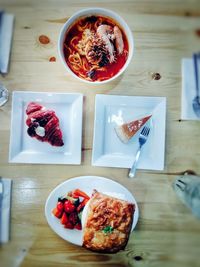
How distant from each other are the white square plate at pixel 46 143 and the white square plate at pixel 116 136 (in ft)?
0.22

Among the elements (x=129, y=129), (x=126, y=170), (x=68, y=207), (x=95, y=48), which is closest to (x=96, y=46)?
(x=95, y=48)

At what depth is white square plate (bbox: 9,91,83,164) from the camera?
1303 millimetres

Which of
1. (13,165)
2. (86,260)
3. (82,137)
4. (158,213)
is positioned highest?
(82,137)

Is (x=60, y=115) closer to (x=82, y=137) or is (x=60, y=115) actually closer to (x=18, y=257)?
(x=82, y=137)

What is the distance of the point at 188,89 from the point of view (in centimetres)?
133

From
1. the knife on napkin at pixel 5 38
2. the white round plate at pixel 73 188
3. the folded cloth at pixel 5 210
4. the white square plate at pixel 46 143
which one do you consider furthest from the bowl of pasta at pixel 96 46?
the folded cloth at pixel 5 210

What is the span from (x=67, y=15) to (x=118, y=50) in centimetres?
24

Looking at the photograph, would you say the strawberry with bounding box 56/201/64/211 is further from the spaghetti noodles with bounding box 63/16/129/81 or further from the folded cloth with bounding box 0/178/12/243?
the spaghetti noodles with bounding box 63/16/129/81

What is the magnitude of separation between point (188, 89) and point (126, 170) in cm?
37

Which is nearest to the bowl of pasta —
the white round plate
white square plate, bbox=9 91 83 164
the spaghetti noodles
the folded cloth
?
the spaghetti noodles

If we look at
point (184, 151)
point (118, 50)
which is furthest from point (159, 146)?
point (118, 50)

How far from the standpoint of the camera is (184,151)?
4.37 feet

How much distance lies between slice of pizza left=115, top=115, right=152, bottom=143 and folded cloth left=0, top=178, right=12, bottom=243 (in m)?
0.43

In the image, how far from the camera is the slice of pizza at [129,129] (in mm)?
1310
